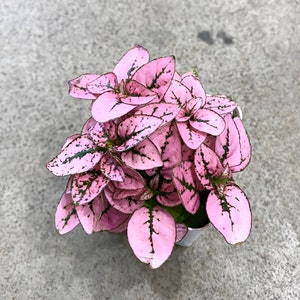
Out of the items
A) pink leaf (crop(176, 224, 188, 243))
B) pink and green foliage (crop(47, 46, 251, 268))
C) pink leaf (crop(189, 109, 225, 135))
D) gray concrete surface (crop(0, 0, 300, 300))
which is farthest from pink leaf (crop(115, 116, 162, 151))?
gray concrete surface (crop(0, 0, 300, 300))

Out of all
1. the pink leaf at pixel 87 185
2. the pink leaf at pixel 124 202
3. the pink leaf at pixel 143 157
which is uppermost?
the pink leaf at pixel 143 157

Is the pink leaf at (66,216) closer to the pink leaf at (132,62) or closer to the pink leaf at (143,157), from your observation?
the pink leaf at (143,157)

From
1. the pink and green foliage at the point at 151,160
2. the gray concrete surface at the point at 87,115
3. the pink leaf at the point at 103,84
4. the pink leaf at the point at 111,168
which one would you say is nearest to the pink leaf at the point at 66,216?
the pink and green foliage at the point at 151,160

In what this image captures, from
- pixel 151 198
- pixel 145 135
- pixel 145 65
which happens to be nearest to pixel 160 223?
pixel 151 198

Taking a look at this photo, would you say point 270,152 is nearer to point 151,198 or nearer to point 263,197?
point 263,197

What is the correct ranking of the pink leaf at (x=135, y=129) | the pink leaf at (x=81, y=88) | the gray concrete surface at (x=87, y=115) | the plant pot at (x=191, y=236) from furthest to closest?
the gray concrete surface at (x=87, y=115), the plant pot at (x=191, y=236), the pink leaf at (x=81, y=88), the pink leaf at (x=135, y=129)

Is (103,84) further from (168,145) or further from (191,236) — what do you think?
(191,236)

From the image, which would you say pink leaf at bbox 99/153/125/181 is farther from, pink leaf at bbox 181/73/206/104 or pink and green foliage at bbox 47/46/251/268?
pink leaf at bbox 181/73/206/104

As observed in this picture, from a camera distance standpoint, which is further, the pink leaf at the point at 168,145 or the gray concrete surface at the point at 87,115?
the gray concrete surface at the point at 87,115
